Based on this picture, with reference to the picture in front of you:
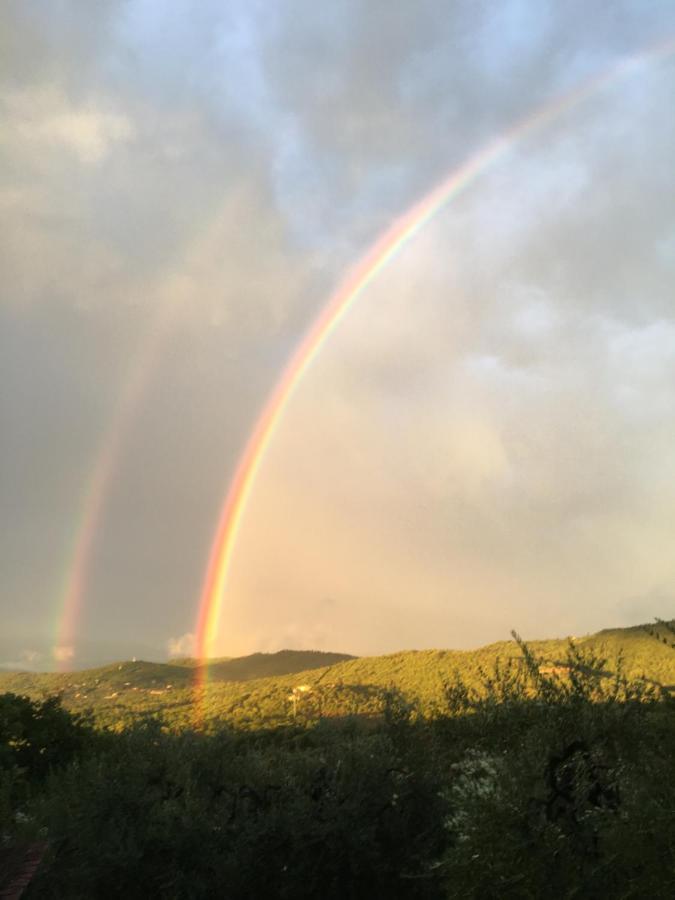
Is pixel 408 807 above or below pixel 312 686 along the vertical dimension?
below

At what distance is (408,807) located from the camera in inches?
769

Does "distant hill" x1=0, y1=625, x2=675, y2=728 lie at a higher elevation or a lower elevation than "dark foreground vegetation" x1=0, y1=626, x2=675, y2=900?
higher

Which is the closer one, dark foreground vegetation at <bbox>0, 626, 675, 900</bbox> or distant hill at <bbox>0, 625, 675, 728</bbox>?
dark foreground vegetation at <bbox>0, 626, 675, 900</bbox>

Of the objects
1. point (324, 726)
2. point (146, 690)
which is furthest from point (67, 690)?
point (324, 726)

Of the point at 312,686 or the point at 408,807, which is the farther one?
the point at 312,686

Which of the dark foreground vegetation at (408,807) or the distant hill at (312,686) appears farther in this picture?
the distant hill at (312,686)

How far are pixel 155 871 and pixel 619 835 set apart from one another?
1232cm

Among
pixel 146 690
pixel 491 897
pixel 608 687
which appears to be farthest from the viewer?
pixel 146 690

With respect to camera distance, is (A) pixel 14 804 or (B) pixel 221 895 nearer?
(B) pixel 221 895

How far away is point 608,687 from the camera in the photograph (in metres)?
16.1

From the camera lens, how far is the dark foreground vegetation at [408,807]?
1023cm

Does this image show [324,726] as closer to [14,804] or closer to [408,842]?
[408,842]

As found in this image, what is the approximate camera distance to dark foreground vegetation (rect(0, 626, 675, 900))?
1023cm

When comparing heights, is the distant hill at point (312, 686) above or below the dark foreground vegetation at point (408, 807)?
above
